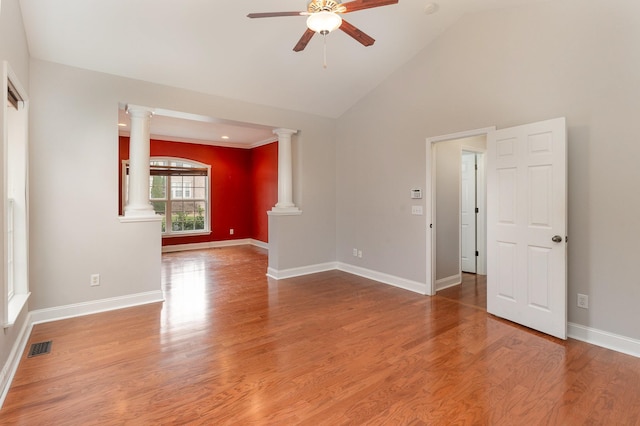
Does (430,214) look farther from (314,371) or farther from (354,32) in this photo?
(314,371)

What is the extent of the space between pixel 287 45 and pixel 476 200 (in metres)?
3.85

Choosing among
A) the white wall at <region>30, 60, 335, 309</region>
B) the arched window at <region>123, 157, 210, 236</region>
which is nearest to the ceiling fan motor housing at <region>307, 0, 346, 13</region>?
the white wall at <region>30, 60, 335, 309</region>

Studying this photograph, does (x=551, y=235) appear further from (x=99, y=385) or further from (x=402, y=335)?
(x=99, y=385)

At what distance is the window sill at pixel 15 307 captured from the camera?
2.32m

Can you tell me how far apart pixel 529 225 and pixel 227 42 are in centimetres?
373

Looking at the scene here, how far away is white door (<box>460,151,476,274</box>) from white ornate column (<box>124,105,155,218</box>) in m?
4.77

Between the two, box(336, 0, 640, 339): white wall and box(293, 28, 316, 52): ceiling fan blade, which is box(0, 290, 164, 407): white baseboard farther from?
box(336, 0, 640, 339): white wall

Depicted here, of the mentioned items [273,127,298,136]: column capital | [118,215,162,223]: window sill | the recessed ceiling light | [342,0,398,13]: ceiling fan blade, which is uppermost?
the recessed ceiling light

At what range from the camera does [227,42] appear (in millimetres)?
3533

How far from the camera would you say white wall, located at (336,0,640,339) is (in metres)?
2.65

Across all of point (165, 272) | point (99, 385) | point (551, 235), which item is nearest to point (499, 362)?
point (551, 235)

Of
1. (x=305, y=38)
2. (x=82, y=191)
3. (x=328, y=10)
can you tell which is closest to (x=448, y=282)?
(x=305, y=38)

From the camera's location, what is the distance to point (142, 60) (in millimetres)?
3520

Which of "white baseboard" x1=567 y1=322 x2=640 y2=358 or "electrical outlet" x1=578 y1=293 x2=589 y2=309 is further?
"electrical outlet" x1=578 y1=293 x2=589 y2=309
